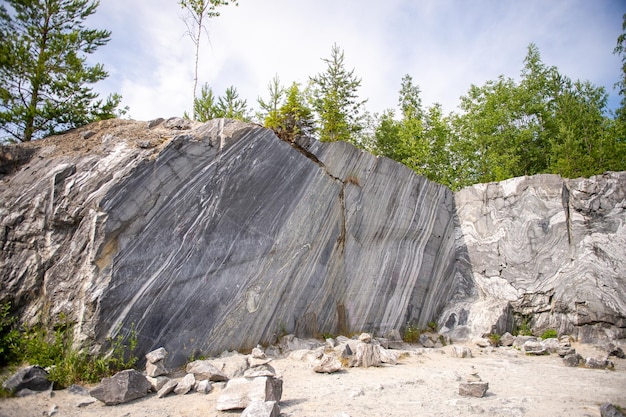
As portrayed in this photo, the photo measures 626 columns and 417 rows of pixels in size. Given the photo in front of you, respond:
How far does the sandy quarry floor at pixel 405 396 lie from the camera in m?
3.84

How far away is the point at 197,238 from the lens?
6246 millimetres

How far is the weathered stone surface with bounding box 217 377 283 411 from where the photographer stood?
3.76 m

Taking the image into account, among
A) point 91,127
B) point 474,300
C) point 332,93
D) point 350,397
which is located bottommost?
point 350,397

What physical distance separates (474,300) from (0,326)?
9.54 meters

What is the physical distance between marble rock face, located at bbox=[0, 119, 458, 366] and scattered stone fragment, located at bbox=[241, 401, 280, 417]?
250 cm

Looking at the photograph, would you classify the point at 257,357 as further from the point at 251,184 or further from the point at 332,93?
the point at 332,93

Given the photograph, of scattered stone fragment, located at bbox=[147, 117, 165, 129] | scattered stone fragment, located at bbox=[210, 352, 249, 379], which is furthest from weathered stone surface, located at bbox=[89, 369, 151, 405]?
scattered stone fragment, located at bbox=[147, 117, 165, 129]

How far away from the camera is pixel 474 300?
9.84 meters

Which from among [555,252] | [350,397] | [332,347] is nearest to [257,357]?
[332,347]

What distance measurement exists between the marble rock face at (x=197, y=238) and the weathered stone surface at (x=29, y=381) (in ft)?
2.34

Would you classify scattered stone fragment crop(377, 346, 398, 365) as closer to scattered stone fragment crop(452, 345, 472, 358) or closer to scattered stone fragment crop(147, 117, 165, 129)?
scattered stone fragment crop(452, 345, 472, 358)

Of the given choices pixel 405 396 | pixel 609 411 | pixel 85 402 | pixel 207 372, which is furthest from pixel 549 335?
pixel 85 402

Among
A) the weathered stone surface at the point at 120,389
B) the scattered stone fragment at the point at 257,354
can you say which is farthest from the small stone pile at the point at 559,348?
the weathered stone surface at the point at 120,389

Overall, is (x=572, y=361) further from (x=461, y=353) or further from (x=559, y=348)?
(x=461, y=353)
